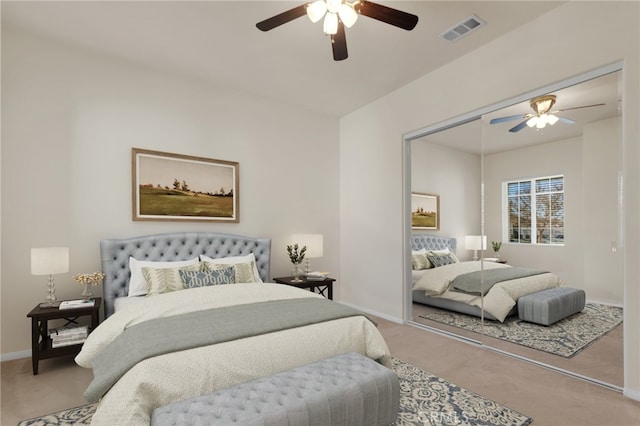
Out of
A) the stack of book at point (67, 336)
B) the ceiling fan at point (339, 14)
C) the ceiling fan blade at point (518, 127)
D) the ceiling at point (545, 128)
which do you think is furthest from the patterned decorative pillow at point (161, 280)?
the ceiling fan blade at point (518, 127)

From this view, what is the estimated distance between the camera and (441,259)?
4.29 m

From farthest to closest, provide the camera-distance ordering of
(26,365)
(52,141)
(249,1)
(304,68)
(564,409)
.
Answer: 1. (304,68)
2. (52,141)
3. (26,365)
4. (249,1)
5. (564,409)

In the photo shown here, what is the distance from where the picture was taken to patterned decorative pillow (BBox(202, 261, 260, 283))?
3.83 m

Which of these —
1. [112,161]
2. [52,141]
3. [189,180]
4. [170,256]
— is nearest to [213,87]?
[189,180]

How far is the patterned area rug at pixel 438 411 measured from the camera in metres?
2.21

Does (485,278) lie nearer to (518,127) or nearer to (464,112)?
(518,127)

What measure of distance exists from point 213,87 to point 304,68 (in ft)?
4.29

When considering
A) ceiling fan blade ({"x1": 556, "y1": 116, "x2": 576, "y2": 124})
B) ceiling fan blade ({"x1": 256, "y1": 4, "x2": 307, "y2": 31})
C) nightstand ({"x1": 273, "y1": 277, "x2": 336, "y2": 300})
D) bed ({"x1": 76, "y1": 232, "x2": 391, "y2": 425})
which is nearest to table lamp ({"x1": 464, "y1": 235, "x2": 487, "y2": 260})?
ceiling fan blade ({"x1": 556, "y1": 116, "x2": 576, "y2": 124})

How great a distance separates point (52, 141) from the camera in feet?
11.2

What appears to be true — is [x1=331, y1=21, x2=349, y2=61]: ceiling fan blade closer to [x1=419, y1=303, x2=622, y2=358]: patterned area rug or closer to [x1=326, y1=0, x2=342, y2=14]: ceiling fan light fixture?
[x1=326, y1=0, x2=342, y2=14]: ceiling fan light fixture

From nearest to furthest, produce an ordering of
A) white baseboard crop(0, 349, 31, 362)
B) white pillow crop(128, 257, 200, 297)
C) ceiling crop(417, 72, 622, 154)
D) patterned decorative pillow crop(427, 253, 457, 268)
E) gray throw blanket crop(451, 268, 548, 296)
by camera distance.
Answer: ceiling crop(417, 72, 622, 154) < white baseboard crop(0, 349, 31, 362) < gray throw blanket crop(451, 268, 548, 296) < white pillow crop(128, 257, 200, 297) < patterned decorative pillow crop(427, 253, 457, 268)

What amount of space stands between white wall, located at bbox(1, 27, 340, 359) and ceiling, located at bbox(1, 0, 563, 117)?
253 mm

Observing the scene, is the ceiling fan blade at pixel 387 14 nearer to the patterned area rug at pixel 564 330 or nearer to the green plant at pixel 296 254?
the patterned area rug at pixel 564 330

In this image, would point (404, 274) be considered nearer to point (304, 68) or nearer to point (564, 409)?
point (564, 409)
